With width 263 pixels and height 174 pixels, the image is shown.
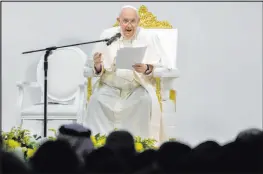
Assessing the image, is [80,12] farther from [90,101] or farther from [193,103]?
[90,101]

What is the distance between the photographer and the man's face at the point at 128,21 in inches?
186

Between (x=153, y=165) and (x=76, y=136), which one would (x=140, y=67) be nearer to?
(x=76, y=136)

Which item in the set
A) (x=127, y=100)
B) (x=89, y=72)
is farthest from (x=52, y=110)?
(x=127, y=100)

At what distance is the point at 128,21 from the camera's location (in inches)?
187

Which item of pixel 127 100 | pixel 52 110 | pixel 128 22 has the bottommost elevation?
pixel 52 110

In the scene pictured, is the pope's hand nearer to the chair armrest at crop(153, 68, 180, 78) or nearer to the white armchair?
the chair armrest at crop(153, 68, 180, 78)

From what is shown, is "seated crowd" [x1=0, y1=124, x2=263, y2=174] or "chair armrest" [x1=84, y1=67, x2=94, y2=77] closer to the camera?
"seated crowd" [x1=0, y1=124, x2=263, y2=174]

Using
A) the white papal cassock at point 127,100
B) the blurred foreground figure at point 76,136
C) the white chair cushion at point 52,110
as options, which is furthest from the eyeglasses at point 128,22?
the blurred foreground figure at point 76,136

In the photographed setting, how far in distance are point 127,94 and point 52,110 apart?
95 cm

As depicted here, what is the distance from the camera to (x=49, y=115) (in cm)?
534

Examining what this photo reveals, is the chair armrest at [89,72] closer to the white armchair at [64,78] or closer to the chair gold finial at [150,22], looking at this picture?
the chair gold finial at [150,22]

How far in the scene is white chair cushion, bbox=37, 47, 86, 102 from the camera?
244 inches

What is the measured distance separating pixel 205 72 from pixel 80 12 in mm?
1756

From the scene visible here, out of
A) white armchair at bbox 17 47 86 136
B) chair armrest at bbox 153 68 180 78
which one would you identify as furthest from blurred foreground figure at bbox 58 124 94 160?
white armchair at bbox 17 47 86 136
